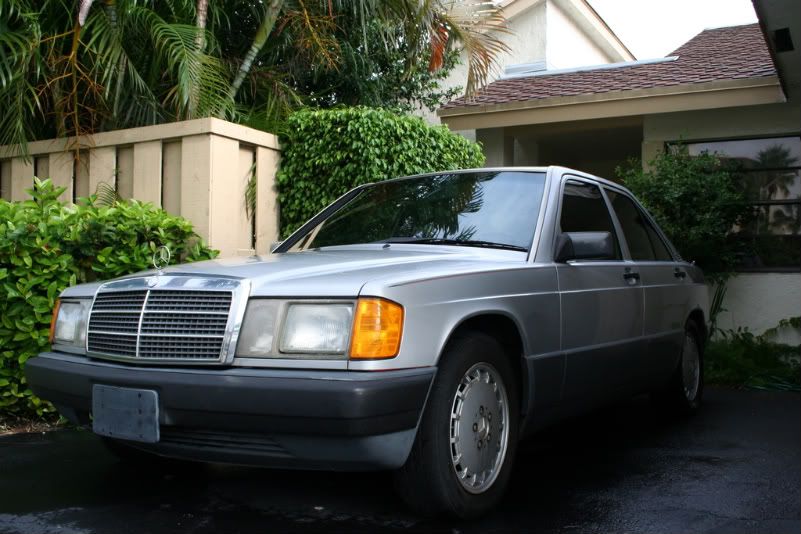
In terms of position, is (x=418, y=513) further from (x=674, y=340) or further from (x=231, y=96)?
(x=231, y=96)

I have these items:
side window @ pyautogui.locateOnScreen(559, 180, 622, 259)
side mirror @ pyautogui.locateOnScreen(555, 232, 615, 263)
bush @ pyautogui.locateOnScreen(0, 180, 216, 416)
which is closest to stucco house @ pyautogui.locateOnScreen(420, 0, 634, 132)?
bush @ pyautogui.locateOnScreen(0, 180, 216, 416)

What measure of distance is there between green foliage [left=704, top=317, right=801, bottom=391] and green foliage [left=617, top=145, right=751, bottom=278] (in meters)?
0.85

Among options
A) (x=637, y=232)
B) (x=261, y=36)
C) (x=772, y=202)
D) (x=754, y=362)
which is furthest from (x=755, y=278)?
(x=261, y=36)

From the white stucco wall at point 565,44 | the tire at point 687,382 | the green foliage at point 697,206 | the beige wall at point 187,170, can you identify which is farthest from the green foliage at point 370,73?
the tire at point 687,382

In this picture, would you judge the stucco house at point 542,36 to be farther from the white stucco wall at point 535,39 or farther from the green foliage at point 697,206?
the green foliage at point 697,206

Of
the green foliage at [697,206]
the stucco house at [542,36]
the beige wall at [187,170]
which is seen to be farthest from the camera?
the stucco house at [542,36]

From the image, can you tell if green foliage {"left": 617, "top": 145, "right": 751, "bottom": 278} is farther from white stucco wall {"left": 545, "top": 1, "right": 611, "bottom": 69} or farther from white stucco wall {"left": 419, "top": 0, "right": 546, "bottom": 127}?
white stucco wall {"left": 419, "top": 0, "right": 546, "bottom": 127}

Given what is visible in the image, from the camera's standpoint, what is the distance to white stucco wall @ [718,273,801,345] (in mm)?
8758

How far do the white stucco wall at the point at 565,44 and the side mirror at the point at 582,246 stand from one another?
468 inches

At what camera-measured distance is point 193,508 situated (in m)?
3.38

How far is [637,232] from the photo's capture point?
203 inches

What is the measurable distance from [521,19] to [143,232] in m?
12.2

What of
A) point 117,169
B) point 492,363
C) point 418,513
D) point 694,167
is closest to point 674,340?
point 492,363

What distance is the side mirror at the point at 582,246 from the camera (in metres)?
3.83
